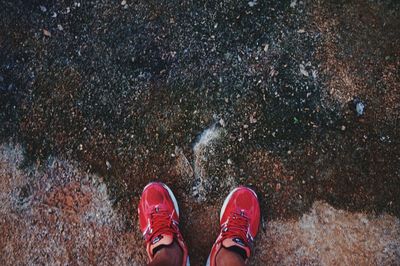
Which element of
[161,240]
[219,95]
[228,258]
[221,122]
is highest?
[219,95]

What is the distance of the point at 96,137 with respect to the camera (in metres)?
2.59

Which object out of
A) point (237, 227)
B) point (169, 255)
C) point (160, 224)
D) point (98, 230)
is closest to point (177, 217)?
point (160, 224)

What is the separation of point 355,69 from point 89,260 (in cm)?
188

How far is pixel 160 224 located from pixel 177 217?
110mm

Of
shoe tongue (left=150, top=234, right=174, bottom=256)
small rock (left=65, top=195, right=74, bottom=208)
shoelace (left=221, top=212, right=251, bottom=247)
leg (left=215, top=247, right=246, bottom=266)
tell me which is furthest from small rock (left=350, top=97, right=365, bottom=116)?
small rock (left=65, top=195, right=74, bottom=208)

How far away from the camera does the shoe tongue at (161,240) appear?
2.42 metres

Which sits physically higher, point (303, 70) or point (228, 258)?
point (303, 70)

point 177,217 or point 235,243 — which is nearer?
point 235,243

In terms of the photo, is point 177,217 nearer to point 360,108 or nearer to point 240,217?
point 240,217

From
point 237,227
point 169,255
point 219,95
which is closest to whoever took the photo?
point 169,255

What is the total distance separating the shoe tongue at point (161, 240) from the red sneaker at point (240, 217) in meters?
0.24

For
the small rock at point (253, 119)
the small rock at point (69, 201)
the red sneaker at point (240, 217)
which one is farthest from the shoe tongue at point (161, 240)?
the small rock at point (253, 119)

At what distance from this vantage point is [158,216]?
2498 millimetres

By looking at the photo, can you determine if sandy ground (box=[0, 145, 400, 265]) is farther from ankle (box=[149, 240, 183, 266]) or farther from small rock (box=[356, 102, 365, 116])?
small rock (box=[356, 102, 365, 116])
